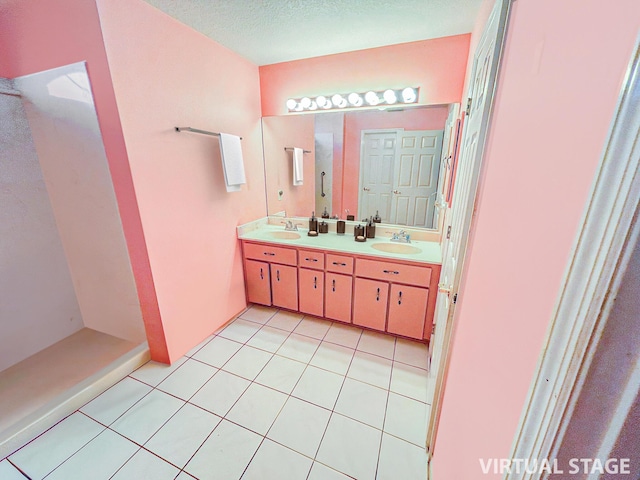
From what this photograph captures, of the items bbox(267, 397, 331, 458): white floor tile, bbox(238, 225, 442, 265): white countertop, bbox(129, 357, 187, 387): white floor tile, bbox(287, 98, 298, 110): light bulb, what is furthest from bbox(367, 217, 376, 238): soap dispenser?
bbox(129, 357, 187, 387): white floor tile

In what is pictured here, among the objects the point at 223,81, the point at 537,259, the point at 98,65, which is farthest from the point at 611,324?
the point at 223,81

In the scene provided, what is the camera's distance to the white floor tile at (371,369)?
1742 millimetres

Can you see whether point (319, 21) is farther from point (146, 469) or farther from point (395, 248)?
point (146, 469)

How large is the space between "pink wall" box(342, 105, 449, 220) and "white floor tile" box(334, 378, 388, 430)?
4.72 feet

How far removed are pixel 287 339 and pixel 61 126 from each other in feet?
7.20

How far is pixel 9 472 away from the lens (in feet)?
3.96

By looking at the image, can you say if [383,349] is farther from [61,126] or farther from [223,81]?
[61,126]

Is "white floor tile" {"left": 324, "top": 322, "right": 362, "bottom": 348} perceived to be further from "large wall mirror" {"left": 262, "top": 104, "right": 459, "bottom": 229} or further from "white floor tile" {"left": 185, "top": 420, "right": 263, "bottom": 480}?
"large wall mirror" {"left": 262, "top": 104, "right": 459, "bottom": 229}

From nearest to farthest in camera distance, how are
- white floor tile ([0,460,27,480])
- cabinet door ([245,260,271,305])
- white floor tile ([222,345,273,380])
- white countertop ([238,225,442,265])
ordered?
white floor tile ([0,460,27,480])
white floor tile ([222,345,273,380])
white countertop ([238,225,442,265])
cabinet door ([245,260,271,305])

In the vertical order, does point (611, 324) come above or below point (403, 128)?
below

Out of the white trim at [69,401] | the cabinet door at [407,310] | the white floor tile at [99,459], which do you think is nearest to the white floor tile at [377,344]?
the cabinet door at [407,310]

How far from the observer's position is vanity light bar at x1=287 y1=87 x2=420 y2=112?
2.01m

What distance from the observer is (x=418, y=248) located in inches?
81.5

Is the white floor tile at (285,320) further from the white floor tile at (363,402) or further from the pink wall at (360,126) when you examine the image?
the pink wall at (360,126)
